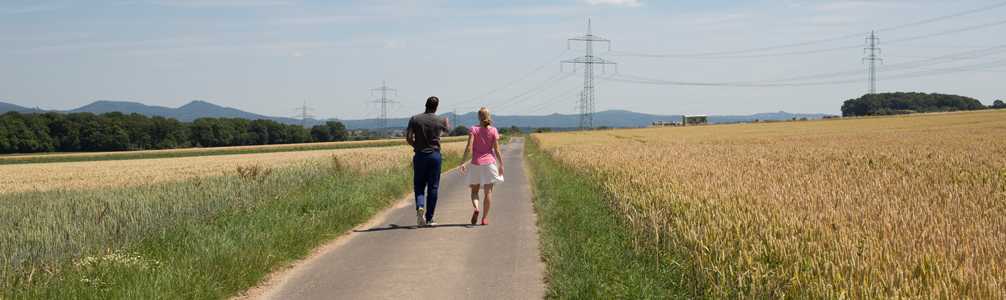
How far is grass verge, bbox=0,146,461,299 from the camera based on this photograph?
4.32 meters

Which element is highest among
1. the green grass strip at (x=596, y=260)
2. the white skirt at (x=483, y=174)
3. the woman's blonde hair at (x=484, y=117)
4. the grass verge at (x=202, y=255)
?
the woman's blonde hair at (x=484, y=117)

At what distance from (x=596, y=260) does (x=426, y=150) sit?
3557 millimetres

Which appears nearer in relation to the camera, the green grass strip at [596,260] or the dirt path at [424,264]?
the green grass strip at [596,260]

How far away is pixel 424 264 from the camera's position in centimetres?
585

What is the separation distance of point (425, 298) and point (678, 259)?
2473 millimetres

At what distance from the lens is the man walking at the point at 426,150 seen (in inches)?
318

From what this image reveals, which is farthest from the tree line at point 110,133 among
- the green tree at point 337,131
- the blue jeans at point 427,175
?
the blue jeans at point 427,175

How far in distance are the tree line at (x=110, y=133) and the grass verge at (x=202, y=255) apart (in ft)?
333

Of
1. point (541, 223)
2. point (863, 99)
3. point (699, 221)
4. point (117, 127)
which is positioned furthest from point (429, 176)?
point (863, 99)

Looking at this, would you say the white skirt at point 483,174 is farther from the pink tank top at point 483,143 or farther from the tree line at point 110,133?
the tree line at point 110,133

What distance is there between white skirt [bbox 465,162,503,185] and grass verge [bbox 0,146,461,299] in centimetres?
209

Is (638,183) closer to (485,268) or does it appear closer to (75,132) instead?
(485,268)

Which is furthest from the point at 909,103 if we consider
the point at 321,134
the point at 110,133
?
the point at 110,133

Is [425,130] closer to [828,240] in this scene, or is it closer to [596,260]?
[596,260]
